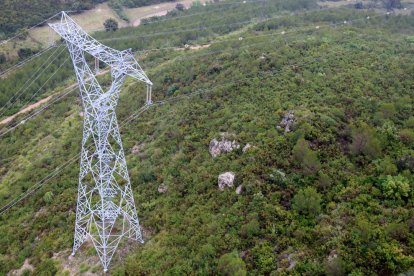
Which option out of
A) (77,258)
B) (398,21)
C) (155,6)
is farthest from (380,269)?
(155,6)

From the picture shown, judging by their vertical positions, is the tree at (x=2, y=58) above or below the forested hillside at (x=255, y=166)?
above

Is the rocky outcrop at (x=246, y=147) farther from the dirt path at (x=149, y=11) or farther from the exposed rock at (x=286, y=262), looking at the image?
the dirt path at (x=149, y=11)

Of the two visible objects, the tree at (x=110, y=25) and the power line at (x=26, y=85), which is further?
the tree at (x=110, y=25)

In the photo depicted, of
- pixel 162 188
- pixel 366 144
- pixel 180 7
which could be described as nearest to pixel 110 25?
pixel 180 7

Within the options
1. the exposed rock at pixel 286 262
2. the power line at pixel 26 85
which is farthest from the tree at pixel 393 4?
the exposed rock at pixel 286 262

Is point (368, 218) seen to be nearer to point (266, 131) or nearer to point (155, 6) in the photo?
point (266, 131)

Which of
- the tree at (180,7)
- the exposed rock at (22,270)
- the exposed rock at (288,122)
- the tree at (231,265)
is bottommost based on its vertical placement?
the exposed rock at (22,270)

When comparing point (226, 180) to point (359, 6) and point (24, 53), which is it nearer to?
point (24, 53)
